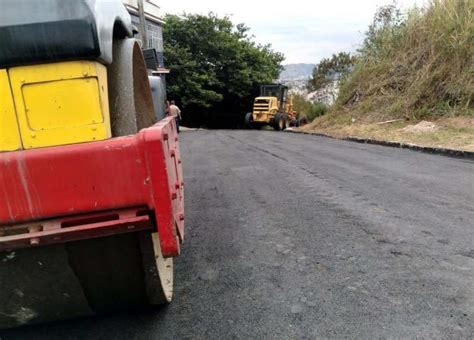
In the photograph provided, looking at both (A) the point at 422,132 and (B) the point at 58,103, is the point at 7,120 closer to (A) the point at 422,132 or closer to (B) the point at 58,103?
(B) the point at 58,103

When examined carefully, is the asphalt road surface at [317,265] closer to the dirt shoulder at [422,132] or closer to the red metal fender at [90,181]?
the red metal fender at [90,181]

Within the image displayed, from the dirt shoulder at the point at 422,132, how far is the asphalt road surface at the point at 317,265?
442 cm

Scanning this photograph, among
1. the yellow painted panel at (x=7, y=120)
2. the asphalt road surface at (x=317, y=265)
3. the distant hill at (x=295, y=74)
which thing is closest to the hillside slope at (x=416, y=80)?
the asphalt road surface at (x=317, y=265)

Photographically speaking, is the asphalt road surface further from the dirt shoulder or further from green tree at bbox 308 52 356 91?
green tree at bbox 308 52 356 91

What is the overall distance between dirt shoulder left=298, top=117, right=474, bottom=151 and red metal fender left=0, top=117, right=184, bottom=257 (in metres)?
8.87

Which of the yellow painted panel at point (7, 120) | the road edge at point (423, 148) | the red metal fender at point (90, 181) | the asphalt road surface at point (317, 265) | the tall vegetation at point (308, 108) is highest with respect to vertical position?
the yellow painted panel at point (7, 120)

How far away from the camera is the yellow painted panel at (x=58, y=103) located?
1.89 m

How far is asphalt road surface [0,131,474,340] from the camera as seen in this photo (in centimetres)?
256

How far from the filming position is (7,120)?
6.20 ft

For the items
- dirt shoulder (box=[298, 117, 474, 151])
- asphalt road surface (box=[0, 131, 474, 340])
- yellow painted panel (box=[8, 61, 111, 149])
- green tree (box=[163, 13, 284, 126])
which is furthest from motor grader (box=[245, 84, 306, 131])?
yellow painted panel (box=[8, 61, 111, 149])

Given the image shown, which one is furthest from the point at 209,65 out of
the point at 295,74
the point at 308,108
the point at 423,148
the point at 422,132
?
the point at 295,74

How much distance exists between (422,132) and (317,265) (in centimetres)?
989

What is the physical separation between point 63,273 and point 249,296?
119 centimetres

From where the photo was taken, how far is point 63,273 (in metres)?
2.18
